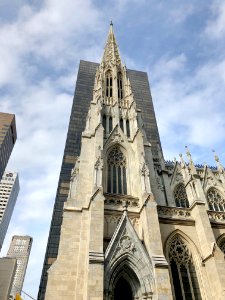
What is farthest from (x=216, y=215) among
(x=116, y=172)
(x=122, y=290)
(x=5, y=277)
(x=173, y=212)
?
(x=5, y=277)

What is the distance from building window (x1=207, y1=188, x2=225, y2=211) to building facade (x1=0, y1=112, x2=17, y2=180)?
288ft

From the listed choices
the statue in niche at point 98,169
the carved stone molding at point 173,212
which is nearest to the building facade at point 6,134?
the statue in niche at point 98,169

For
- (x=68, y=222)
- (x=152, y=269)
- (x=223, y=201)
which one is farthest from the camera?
(x=223, y=201)

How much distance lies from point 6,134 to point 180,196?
9017cm

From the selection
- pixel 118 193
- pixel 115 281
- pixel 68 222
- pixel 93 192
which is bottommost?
pixel 115 281

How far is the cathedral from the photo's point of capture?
14180mm

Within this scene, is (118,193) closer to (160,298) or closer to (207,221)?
(207,221)

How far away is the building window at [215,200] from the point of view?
85.2 feet

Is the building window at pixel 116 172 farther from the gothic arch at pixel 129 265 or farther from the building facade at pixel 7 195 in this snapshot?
the building facade at pixel 7 195

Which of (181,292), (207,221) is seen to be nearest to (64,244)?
(181,292)

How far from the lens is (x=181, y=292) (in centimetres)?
1538

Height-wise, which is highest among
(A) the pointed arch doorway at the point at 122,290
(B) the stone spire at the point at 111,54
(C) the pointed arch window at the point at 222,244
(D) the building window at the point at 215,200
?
(B) the stone spire at the point at 111,54

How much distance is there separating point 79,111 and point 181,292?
41643 mm

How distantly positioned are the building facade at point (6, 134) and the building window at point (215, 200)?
87883 millimetres
